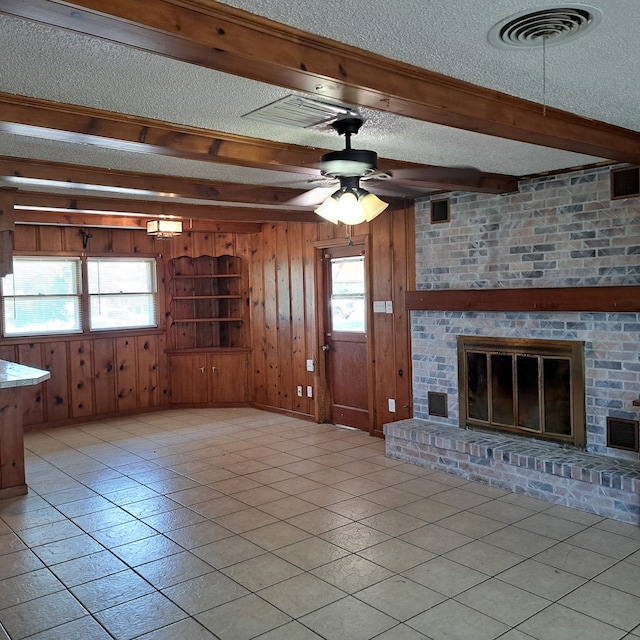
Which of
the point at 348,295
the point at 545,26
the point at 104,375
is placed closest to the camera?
the point at 545,26

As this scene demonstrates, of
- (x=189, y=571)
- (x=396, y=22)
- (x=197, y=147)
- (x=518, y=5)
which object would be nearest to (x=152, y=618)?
(x=189, y=571)

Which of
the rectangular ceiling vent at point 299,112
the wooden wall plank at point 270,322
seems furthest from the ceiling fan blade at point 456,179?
the wooden wall plank at point 270,322

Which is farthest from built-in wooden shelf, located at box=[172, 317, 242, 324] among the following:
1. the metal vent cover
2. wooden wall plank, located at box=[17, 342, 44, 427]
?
the metal vent cover

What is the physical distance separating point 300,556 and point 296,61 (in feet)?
8.59

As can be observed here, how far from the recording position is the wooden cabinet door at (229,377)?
8.02 metres

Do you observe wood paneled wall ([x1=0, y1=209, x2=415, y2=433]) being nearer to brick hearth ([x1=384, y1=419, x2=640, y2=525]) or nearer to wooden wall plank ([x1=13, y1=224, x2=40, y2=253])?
wooden wall plank ([x1=13, y1=224, x2=40, y2=253])

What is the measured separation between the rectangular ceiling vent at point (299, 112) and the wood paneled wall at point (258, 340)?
9.56 feet

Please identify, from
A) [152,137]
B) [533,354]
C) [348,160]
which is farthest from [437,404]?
[152,137]

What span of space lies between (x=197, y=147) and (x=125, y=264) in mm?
4676

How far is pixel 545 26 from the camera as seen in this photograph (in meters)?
2.08

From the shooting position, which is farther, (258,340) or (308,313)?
(258,340)

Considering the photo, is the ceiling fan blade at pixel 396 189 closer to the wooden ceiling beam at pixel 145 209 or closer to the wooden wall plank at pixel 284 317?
the wooden ceiling beam at pixel 145 209

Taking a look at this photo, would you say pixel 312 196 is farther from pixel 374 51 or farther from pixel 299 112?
pixel 374 51

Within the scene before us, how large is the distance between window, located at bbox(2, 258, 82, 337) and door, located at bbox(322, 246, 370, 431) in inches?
115
